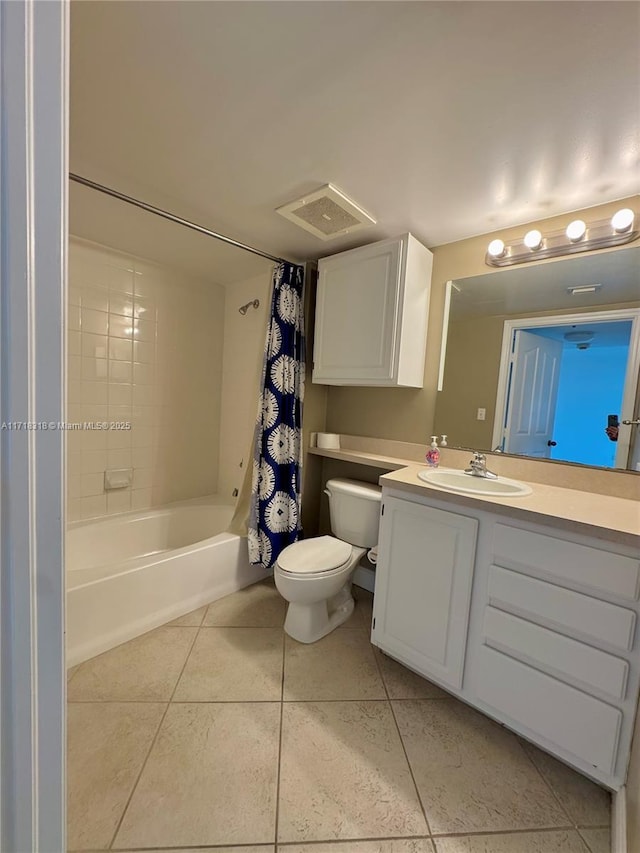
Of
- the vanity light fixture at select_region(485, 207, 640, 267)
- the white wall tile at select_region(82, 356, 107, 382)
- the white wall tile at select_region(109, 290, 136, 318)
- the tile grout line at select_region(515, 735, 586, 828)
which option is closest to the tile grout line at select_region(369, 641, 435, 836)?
the tile grout line at select_region(515, 735, 586, 828)

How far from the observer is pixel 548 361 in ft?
5.15

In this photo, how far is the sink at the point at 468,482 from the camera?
1.44 metres

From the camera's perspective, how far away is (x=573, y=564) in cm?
105

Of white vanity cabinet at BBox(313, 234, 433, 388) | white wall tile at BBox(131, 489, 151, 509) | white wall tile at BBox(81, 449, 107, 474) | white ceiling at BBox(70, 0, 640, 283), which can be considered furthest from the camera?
white wall tile at BBox(131, 489, 151, 509)

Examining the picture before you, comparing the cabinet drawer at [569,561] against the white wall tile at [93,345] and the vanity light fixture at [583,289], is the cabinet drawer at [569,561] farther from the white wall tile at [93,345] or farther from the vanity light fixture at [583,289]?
the white wall tile at [93,345]

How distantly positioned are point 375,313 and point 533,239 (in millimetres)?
777

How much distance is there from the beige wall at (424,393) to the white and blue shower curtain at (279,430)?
39 centimetres

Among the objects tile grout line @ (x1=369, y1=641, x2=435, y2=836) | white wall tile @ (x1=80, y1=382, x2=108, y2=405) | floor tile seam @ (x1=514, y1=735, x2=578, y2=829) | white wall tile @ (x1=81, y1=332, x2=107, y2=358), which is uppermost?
white wall tile @ (x1=81, y1=332, x2=107, y2=358)

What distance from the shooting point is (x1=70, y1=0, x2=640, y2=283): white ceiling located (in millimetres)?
801

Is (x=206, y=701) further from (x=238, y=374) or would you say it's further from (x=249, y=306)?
(x=249, y=306)

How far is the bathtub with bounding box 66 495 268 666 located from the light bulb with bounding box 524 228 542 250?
222cm

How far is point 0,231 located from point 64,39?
31 centimetres

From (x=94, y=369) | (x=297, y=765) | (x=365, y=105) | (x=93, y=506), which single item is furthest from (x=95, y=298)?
(x=297, y=765)

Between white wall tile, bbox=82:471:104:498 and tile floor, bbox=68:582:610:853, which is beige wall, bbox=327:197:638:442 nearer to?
tile floor, bbox=68:582:610:853
